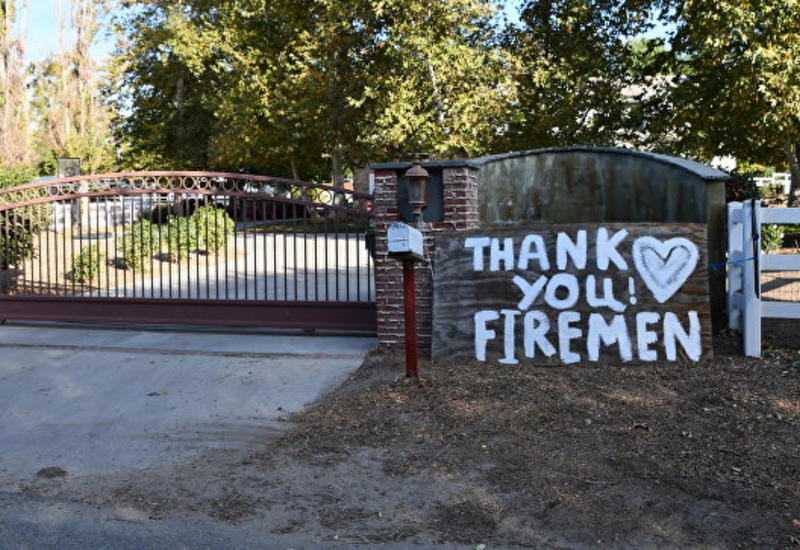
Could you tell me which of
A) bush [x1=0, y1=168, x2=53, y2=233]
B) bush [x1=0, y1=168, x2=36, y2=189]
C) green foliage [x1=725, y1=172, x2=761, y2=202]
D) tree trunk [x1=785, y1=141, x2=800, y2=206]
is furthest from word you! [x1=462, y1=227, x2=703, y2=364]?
tree trunk [x1=785, y1=141, x2=800, y2=206]

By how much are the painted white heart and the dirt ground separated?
82cm

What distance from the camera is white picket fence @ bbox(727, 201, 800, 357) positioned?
7.28 meters

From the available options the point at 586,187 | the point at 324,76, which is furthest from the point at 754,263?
the point at 324,76

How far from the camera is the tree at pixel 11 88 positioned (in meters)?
22.8

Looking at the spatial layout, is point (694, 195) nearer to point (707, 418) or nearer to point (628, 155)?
point (628, 155)

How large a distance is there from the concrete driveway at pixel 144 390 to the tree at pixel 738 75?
1067 cm

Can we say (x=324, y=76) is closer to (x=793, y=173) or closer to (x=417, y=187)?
(x=793, y=173)

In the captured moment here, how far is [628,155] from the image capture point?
9.27 meters

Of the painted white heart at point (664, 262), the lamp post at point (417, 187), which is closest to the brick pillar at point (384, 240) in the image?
the lamp post at point (417, 187)

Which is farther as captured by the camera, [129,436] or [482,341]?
[482,341]

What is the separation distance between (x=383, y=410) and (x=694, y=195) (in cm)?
470

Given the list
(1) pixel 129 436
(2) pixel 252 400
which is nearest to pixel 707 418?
(2) pixel 252 400

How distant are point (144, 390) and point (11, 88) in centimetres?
1960

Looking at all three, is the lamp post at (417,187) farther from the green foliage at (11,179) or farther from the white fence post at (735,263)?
the green foliage at (11,179)
